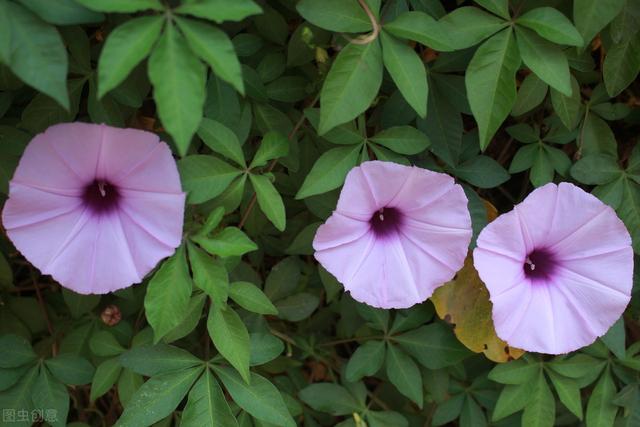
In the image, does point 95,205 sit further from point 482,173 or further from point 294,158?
point 482,173

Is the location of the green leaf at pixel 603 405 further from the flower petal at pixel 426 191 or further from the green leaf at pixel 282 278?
the green leaf at pixel 282 278

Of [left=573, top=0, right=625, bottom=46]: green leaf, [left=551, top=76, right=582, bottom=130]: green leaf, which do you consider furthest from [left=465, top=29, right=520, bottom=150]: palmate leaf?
[left=551, top=76, right=582, bottom=130]: green leaf

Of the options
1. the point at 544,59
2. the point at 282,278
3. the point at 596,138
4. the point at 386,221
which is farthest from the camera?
the point at 282,278

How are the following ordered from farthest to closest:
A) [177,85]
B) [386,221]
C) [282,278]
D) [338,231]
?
[282,278]
[386,221]
[338,231]
[177,85]

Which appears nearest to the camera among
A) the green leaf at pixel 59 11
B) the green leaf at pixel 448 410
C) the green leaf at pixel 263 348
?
the green leaf at pixel 59 11

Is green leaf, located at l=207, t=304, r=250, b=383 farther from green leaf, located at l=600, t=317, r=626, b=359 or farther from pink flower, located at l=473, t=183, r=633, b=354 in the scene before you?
green leaf, located at l=600, t=317, r=626, b=359

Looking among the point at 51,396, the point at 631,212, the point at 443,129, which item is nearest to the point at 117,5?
the point at 443,129

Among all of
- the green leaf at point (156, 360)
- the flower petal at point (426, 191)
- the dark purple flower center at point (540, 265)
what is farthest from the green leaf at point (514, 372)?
the green leaf at point (156, 360)

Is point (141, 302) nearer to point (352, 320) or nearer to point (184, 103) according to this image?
point (352, 320)
